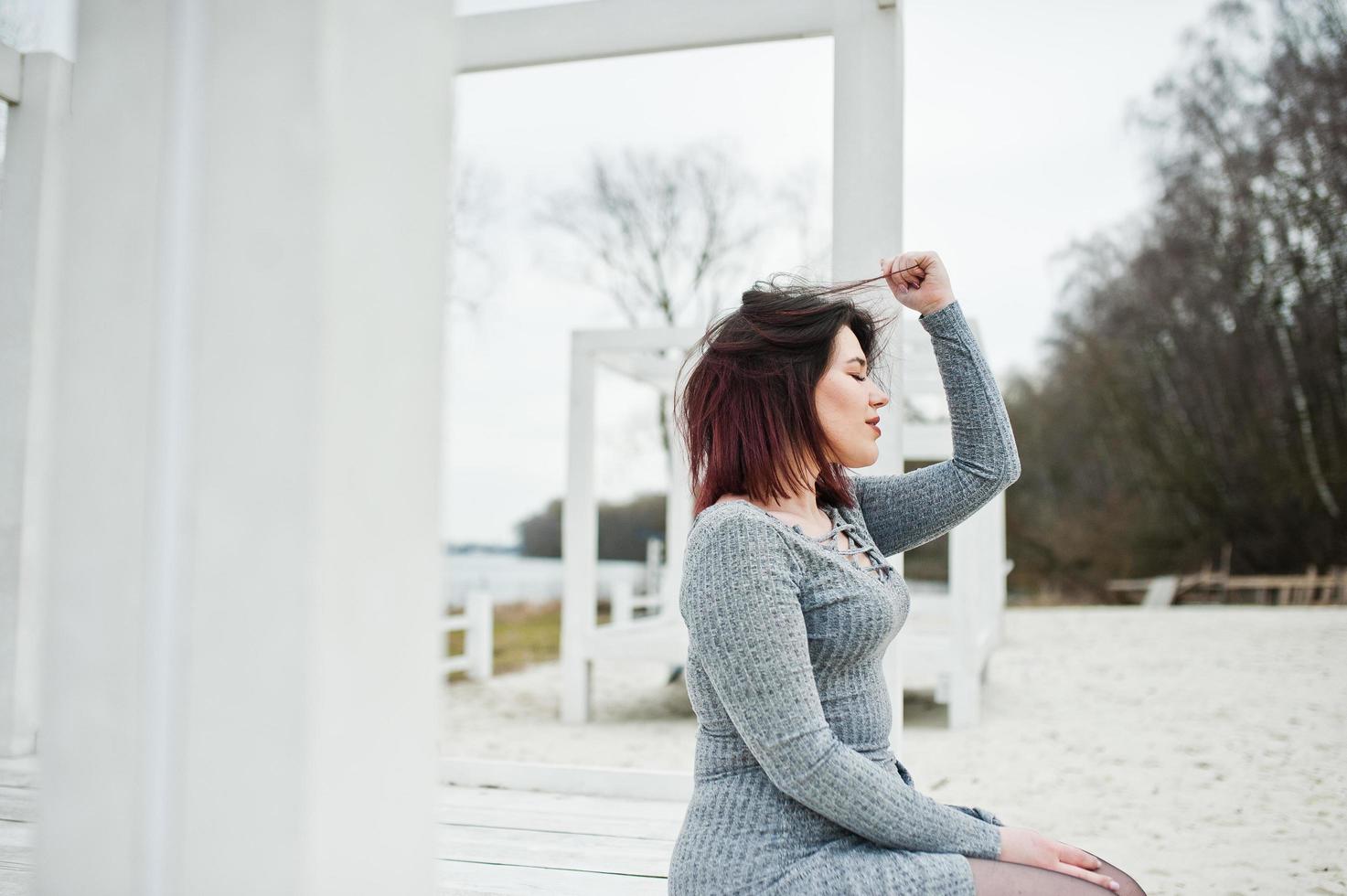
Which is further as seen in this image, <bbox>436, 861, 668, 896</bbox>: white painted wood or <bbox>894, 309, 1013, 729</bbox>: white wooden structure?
<bbox>894, 309, 1013, 729</bbox>: white wooden structure

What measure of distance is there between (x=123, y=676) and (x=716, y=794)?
0.67 meters

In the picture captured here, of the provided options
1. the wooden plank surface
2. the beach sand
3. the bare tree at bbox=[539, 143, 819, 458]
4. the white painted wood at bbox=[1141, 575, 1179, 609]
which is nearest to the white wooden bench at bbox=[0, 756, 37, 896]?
the wooden plank surface

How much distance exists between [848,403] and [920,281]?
38 cm

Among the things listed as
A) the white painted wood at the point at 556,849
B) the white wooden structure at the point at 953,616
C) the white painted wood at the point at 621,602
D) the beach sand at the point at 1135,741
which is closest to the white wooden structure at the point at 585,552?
the beach sand at the point at 1135,741

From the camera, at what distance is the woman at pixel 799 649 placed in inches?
42.2

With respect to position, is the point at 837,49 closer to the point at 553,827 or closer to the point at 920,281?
the point at 920,281

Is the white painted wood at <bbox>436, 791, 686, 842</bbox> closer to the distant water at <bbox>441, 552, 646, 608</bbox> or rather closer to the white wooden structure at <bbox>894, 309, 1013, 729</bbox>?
the white wooden structure at <bbox>894, 309, 1013, 729</bbox>

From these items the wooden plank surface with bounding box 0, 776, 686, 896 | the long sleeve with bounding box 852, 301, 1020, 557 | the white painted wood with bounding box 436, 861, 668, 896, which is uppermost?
the long sleeve with bounding box 852, 301, 1020, 557

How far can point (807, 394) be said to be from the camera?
51.5 inches

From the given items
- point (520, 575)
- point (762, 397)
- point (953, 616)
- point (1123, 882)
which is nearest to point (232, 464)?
point (762, 397)

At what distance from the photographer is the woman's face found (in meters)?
1.32

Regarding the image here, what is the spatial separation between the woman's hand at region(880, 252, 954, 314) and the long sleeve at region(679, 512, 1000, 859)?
2.02ft

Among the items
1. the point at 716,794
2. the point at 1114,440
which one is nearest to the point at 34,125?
the point at 716,794

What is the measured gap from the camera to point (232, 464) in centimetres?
72
